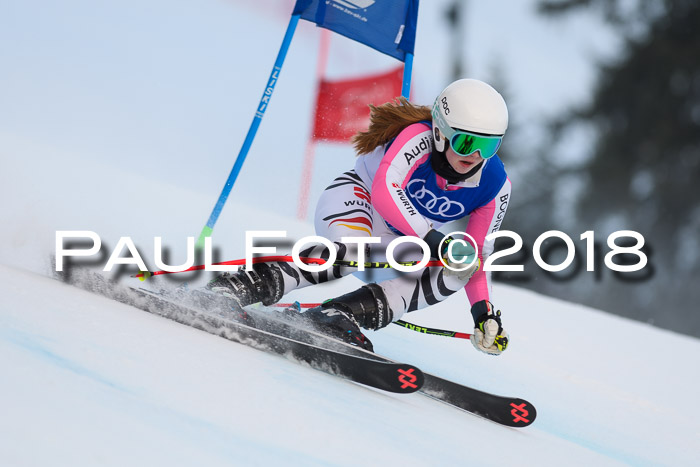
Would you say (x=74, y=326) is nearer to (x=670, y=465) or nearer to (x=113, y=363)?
(x=113, y=363)

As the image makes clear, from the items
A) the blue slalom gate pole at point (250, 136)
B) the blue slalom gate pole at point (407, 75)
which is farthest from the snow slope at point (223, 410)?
the blue slalom gate pole at point (407, 75)

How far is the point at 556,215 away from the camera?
23109mm

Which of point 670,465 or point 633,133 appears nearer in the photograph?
point 670,465

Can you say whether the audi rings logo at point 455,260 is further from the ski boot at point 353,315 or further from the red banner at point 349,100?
the red banner at point 349,100

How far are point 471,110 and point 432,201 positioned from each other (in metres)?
0.50

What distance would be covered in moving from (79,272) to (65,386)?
1413 mm

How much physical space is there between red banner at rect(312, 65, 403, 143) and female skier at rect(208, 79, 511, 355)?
4.42m

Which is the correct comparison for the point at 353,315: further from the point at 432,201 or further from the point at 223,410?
A: the point at 223,410

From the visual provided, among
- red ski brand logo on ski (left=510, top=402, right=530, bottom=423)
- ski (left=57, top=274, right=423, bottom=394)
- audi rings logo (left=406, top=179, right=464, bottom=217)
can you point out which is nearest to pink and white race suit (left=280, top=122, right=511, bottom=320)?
audi rings logo (left=406, top=179, right=464, bottom=217)

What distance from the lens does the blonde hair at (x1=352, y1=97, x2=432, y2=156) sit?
10.5 ft

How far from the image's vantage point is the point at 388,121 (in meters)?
3.24

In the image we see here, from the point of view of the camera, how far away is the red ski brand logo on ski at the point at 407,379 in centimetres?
254

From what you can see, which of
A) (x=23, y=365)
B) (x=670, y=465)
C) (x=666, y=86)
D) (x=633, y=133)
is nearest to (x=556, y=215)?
(x=633, y=133)

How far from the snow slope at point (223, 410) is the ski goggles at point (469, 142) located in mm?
914
